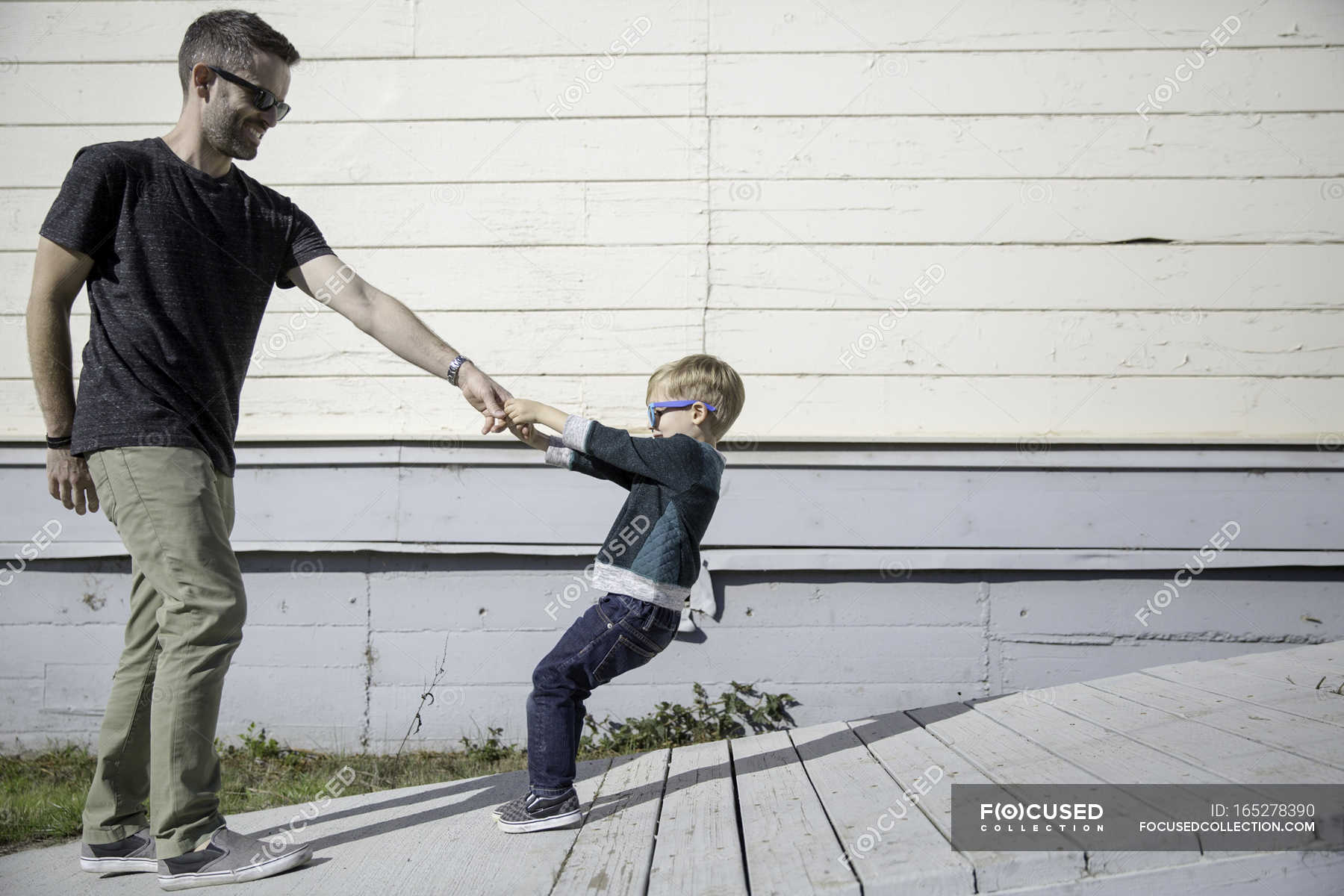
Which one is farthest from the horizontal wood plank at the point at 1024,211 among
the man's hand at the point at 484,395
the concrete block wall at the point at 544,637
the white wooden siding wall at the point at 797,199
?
the man's hand at the point at 484,395

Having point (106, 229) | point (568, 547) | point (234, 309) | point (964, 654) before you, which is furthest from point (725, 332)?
point (106, 229)

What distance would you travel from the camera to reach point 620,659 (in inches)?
98.2

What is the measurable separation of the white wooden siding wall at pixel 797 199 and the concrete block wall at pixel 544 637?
639 mm

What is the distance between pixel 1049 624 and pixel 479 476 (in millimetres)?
2520

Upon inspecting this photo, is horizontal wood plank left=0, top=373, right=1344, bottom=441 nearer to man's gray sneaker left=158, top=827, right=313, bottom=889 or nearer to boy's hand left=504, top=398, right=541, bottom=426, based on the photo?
boy's hand left=504, top=398, right=541, bottom=426

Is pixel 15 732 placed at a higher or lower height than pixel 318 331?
lower

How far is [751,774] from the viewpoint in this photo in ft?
9.10

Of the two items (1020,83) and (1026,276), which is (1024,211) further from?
(1020,83)

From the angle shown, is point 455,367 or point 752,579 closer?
point 455,367

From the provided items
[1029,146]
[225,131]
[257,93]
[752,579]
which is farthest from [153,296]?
[1029,146]

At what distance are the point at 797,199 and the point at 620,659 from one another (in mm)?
2349

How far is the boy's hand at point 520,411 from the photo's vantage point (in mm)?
2580

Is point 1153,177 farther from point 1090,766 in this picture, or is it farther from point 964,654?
point 1090,766

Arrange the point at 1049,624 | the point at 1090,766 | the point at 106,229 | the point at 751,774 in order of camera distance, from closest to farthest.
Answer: the point at 106,229, the point at 1090,766, the point at 751,774, the point at 1049,624
